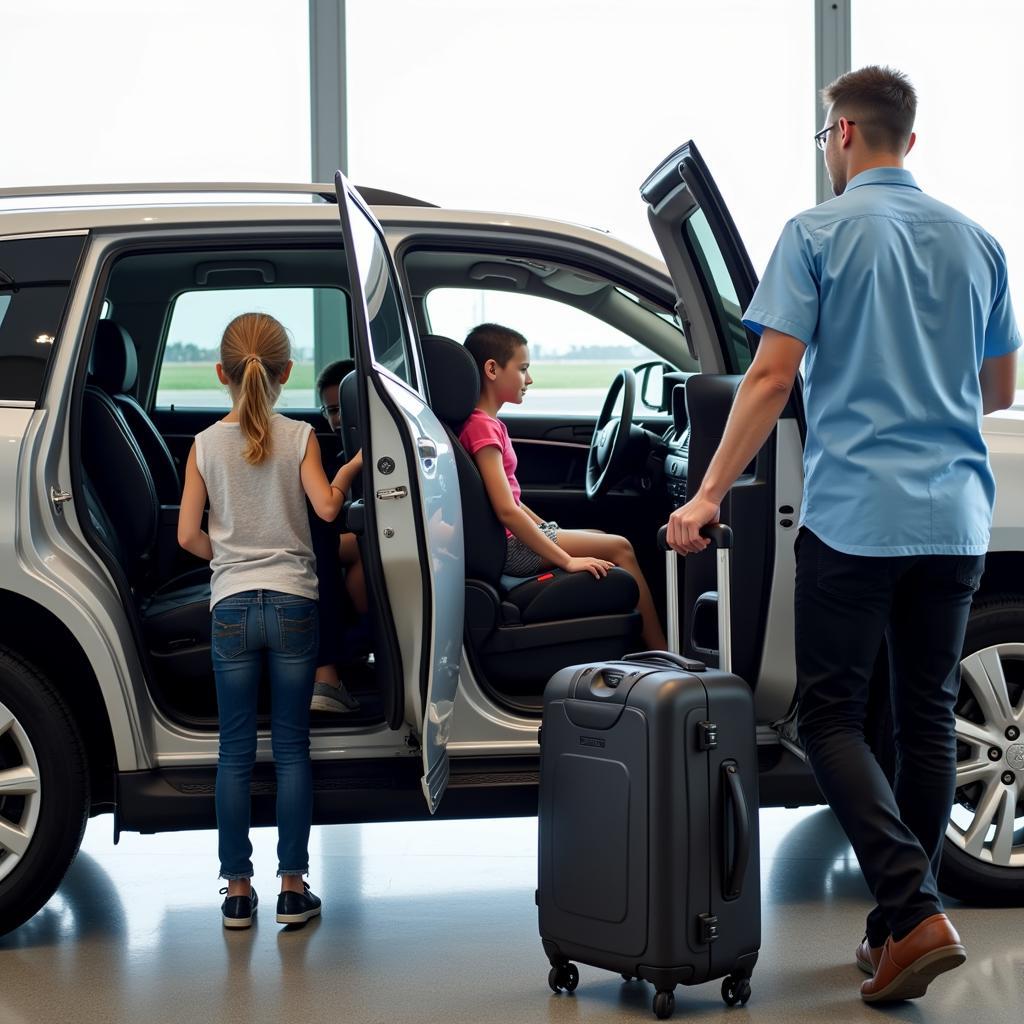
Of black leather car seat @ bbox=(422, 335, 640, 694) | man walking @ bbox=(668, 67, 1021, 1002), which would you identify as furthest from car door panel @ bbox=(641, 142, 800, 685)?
man walking @ bbox=(668, 67, 1021, 1002)

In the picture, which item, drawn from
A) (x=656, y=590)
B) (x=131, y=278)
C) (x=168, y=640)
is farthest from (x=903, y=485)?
(x=131, y=278)

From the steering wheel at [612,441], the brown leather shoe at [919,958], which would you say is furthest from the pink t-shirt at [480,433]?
the brown leather shoe at [919,958]

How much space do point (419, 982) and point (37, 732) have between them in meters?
0.91

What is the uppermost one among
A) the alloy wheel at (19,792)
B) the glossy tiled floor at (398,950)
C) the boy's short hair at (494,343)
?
the boy's short hair at (494,343)

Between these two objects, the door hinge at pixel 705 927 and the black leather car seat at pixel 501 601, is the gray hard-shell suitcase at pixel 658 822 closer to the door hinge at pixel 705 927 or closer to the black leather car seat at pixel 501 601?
the door hinge at pixel 705 927

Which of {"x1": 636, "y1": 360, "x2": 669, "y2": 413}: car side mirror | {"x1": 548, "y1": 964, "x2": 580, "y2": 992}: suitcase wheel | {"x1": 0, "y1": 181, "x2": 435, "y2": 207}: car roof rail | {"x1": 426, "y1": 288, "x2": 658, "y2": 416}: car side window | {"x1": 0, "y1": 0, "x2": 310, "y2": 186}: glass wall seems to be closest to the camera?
{"x1": 548, "y1": 964, "x2": 580, "y2": 992}: suitcase wheel

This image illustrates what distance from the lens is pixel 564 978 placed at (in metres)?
2.52

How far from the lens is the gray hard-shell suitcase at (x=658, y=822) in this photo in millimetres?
2326

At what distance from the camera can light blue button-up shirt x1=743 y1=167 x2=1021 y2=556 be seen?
233 centimetres

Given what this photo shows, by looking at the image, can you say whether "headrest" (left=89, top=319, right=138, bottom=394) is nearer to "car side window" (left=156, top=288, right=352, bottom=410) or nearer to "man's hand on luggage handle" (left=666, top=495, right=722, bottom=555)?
"car side window" (left=156, top=288, right=352, bottom=410)

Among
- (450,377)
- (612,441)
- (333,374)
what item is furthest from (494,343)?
(333,374)

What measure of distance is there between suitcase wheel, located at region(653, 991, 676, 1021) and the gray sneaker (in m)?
0.99

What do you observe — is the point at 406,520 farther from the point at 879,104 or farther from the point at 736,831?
the point at 879,104

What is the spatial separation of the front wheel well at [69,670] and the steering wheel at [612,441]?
56.2 inches
